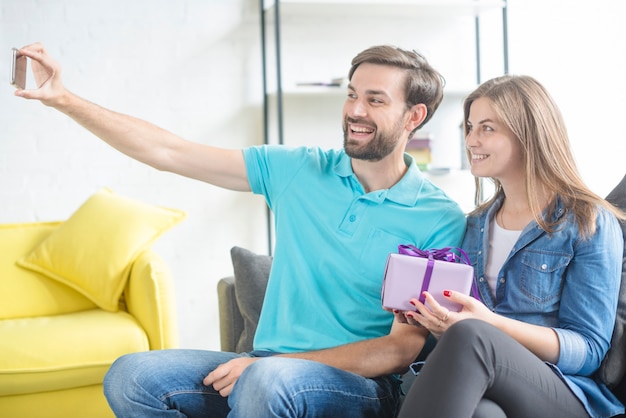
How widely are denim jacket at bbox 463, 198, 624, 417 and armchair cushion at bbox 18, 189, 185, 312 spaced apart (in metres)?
1.53

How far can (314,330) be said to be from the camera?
6.42ft

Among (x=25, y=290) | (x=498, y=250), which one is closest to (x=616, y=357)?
(x=498, y=250)

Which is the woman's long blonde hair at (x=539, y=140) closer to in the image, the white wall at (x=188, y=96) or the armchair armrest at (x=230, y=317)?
the armchair armrest at (x=230, y=317)

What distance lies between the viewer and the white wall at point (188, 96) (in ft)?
11.7

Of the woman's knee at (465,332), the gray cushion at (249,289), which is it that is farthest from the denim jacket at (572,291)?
the gray cushion at (249,289)

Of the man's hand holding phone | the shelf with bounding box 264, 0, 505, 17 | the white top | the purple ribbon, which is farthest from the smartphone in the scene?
the shelf with bounding box 264, 0, 505, 17

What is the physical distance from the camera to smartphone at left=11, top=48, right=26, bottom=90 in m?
1.72

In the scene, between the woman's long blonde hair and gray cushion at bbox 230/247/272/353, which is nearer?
the woman's long blonde hair

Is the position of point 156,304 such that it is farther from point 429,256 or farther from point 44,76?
point 429,256

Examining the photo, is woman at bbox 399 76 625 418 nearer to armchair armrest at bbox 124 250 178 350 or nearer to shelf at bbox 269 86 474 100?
armchair armrest at bbox 124 250 178 350

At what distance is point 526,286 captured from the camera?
72.0 inches

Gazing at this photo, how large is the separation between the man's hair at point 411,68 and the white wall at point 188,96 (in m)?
1.65

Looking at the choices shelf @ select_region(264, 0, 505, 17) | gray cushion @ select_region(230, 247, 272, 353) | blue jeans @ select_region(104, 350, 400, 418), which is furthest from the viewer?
shelf @ select_region(264, 0, 505, 17)

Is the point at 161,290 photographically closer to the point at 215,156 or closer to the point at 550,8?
the point at 215,156
